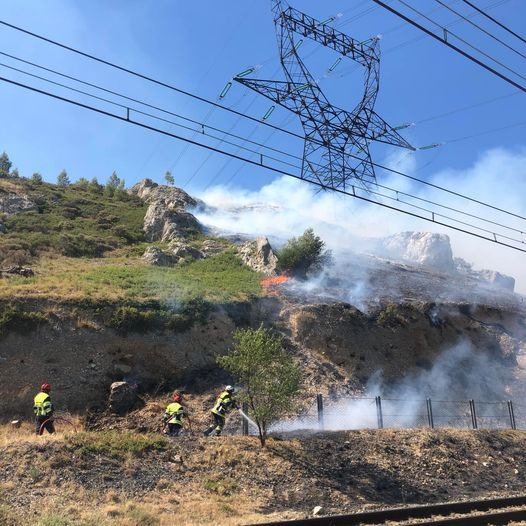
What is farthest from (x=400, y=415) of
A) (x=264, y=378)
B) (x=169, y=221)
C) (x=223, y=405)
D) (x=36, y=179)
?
(x=36, y=179)

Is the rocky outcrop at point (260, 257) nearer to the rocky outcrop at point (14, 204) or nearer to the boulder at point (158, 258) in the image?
the boulder at point (158, 258)

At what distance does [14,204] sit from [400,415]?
4853cm

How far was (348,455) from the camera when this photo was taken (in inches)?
701

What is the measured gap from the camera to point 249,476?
52.2 feet

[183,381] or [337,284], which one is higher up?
[337,284]

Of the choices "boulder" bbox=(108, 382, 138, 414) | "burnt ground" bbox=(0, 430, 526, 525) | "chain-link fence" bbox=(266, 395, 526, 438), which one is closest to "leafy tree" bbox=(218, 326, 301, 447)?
"burnt ground" bbox=(0, 430, 526, 525)

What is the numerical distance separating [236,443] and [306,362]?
1286 centimetres

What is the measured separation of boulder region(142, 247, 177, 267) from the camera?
45.3 m

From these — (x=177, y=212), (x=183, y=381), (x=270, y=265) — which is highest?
(x=177, y=212)

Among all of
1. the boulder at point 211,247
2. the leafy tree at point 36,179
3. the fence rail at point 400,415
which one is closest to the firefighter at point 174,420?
the fence rail at point 400,415

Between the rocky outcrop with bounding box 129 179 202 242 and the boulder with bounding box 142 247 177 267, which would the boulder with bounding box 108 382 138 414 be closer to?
the boulder with bounding box 142 247 177 267

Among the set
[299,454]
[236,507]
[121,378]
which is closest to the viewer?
[236,507]

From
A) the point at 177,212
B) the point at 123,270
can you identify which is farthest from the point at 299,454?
the point at 177,212

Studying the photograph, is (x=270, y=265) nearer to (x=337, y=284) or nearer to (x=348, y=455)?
(x=337, y=284)
